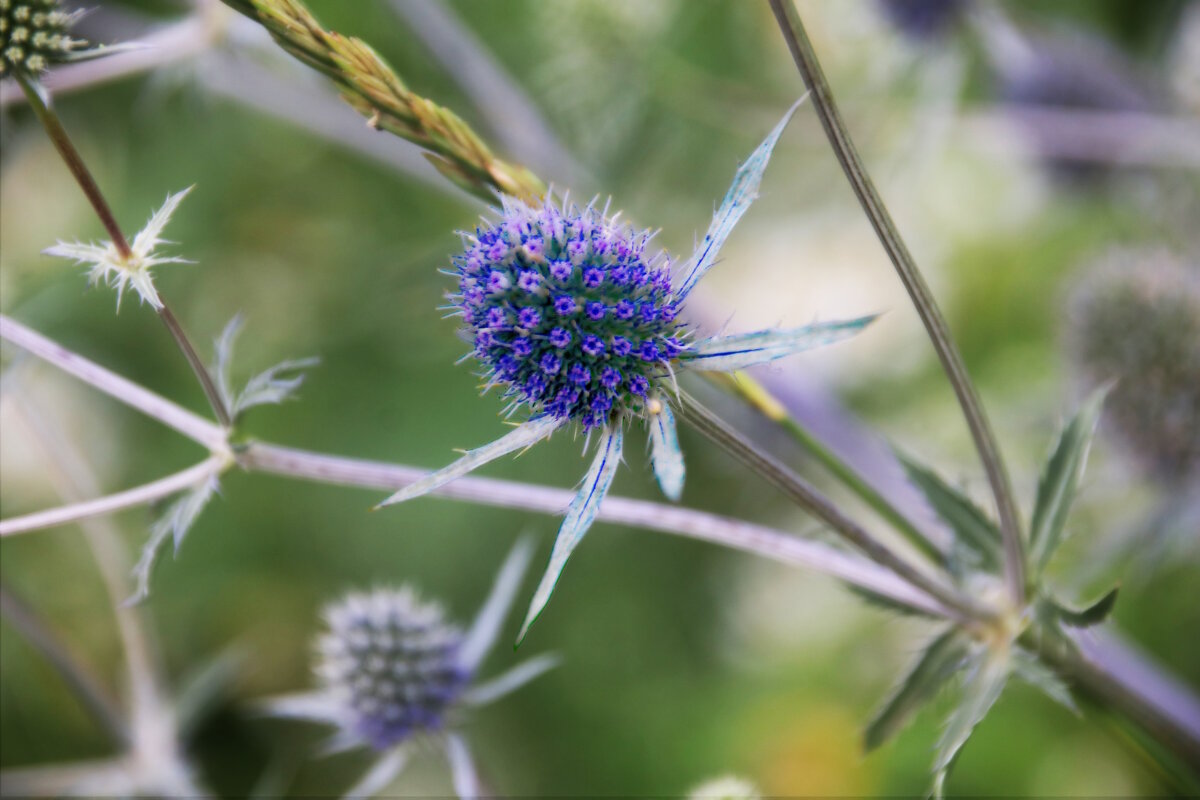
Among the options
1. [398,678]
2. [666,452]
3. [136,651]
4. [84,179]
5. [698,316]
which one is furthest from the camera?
[698,316]

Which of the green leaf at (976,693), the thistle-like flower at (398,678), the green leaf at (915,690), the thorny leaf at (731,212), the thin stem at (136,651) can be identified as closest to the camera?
the thorny leaf at (731,212)

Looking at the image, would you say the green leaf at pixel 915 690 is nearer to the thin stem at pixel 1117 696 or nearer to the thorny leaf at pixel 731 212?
the thin stem at pixel 1117 696

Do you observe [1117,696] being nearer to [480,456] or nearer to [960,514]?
[960,514]

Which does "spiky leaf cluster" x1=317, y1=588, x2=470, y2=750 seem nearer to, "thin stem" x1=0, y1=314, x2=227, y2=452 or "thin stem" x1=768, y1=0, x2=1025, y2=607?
Answer: "thin stem" x1=0, y1=314, x2=227, y2=452

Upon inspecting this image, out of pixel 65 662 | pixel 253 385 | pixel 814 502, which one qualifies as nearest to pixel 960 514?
pixel 814 502

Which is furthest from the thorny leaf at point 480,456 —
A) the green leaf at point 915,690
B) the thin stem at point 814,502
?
the green leaf at point 915,690

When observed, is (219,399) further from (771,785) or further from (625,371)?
(771,785)

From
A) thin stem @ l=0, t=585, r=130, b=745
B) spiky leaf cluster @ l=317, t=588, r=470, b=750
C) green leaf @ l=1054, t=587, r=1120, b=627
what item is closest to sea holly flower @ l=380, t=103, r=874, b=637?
green leaf @ l=1054, t=587, r=1120, b=627
